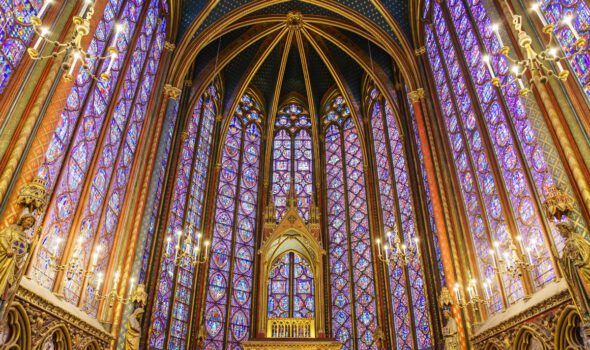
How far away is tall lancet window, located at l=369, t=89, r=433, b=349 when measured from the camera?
14891 mm

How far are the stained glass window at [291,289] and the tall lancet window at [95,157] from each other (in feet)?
22.9

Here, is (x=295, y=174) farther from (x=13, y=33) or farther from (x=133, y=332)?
(x=13, y=33)

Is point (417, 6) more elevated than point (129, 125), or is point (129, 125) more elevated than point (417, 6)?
point (417, 6)

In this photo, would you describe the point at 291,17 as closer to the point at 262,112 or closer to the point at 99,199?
the point at 262,112

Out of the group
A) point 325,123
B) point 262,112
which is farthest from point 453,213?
point 262,112

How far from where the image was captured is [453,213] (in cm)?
1310

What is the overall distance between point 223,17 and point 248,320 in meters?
11.7

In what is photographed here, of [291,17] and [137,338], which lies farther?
[291,17]

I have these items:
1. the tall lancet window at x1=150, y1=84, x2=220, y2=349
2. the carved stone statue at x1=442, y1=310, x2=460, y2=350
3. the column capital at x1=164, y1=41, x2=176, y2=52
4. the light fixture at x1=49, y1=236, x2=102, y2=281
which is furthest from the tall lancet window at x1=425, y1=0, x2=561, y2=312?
the column capital at x1=164, y1=41, x2=176, y2=52

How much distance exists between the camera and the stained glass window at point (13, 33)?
7879mm

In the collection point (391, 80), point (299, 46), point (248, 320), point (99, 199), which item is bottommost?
point (248, 320)

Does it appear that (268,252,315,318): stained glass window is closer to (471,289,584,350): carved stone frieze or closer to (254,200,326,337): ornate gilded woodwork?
(254,200,326,337): ornate gilded woodwork

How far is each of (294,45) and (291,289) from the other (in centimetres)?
1182

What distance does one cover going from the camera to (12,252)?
269 inches
